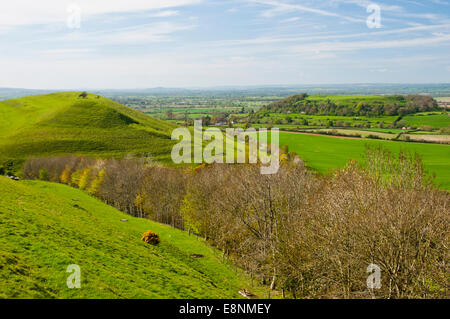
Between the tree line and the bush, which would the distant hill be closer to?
the tree line

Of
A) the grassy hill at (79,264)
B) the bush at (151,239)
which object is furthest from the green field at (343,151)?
the grassy hill at (79,264)

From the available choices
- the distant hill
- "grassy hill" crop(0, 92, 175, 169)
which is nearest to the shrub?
"grassy hill" crop(0, 92, 175, 169)

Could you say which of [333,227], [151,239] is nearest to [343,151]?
[151,239]

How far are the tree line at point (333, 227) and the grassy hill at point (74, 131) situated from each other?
78.5m

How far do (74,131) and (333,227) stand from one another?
13032 cm

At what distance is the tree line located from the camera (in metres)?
18.0

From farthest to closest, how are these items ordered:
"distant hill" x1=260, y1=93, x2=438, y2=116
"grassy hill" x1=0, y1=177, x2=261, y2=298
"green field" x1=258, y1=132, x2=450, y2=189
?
"distant hill" x1=260, y1=93, x2=438, y2=116, "green field" x1=258, y1=132, x2=450, y2=189, "grassy hill" x1=0, y1=177, x2=261, y2=298

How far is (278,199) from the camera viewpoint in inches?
1379

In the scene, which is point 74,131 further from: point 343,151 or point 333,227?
point 333,227

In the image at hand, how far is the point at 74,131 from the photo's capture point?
127 m

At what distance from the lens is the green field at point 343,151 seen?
77.9 meters

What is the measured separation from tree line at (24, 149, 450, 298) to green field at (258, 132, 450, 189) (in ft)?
132

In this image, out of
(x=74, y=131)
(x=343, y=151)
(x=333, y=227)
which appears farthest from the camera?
(x=74, y=131)
